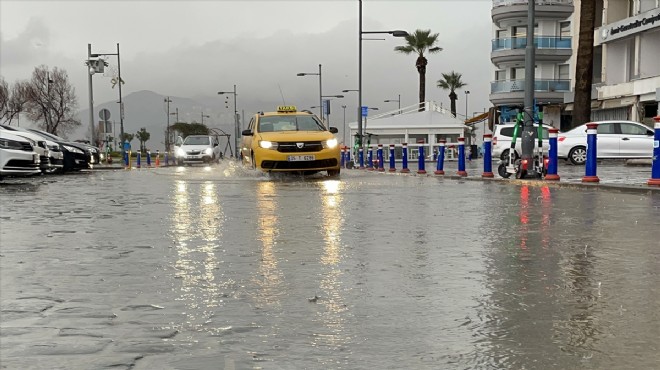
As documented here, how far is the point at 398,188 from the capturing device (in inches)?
550

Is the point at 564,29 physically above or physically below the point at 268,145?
above

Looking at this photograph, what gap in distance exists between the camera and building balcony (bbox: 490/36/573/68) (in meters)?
52.3

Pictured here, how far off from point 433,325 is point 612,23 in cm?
4297

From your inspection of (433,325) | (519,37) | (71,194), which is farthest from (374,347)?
(519,37)

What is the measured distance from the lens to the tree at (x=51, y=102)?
7419 centimetres

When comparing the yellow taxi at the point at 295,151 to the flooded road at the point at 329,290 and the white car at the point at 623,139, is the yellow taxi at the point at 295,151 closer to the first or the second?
the flooded road at the point at 329,290

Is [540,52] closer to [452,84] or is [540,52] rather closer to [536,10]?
[536,10]

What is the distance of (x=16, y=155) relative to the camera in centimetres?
1523

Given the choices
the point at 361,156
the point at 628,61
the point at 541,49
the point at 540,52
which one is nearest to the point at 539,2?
the point at 541,49

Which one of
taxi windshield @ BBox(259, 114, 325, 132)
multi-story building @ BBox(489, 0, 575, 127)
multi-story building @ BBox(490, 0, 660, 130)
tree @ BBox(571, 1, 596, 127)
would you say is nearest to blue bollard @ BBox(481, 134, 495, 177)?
taxi windshield @ BBox(259, 114, 325, 132)

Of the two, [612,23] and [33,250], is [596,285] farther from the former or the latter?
[612,23]

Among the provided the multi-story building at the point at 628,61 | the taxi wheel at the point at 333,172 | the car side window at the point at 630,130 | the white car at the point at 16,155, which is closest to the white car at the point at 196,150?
the taxi wheel at the point at 333,172

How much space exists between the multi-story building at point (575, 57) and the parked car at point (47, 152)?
24.2m

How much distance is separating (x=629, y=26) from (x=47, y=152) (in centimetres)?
3243
